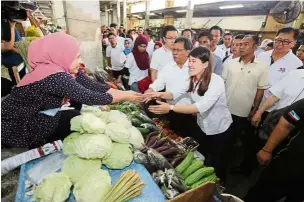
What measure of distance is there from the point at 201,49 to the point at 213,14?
1622 centimetres

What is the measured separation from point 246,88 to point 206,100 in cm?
127

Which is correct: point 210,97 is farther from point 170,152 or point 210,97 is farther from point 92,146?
point 92,146

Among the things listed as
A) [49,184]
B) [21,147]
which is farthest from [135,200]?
[21,147]

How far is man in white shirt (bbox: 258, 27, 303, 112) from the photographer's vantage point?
3225 mm

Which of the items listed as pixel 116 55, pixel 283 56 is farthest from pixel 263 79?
pixel 116 55

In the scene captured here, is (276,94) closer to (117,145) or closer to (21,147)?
(117,145)

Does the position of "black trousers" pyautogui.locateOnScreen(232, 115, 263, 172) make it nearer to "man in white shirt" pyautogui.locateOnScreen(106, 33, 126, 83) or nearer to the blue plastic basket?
the blue plastic basket

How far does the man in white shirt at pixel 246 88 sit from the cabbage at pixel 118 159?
7.92 ft

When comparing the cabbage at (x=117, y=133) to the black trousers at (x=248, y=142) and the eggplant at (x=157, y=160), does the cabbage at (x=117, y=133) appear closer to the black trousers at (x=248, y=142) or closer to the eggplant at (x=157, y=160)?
the eggplant at (x=157, y=160)

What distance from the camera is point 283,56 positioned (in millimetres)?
3416

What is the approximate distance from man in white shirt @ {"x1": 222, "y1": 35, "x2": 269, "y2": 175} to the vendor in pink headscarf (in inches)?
98.3

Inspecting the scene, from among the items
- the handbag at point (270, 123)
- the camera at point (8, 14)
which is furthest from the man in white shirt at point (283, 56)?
the camera at point (8, 14)

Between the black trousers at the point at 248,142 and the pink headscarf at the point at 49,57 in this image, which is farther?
the black trousers at the point at 248,142

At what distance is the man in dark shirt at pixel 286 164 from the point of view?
1.68 metres
